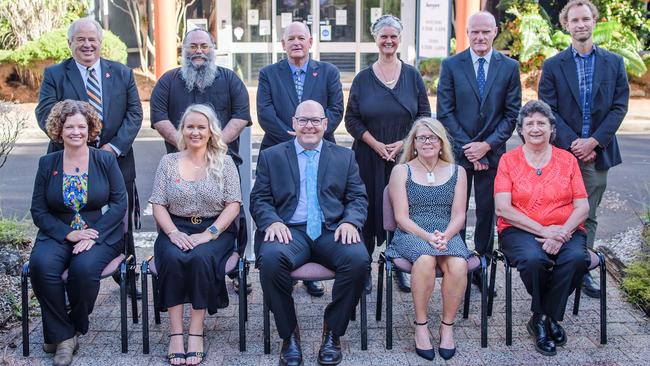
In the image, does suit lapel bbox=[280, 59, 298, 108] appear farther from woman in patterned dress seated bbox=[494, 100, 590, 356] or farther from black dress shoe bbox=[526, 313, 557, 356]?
black dress shoe bbox=[526, 313, 557, 356]

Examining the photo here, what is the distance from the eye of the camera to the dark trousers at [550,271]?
477cm

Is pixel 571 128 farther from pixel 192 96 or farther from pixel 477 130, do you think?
pixel 192 96

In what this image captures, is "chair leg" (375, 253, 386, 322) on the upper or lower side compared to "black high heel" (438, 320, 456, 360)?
upper

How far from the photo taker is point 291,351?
15.2ft

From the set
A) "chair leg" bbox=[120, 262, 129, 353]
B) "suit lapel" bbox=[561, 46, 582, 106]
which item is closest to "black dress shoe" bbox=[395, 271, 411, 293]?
"suit lapel" bbox=[561, 46, 582, 106]

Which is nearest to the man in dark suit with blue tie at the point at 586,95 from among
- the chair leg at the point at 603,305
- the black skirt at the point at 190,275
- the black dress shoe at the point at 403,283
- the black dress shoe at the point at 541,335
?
the chair leg at the point at 603,305

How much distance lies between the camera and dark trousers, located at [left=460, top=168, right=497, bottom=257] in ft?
18.8

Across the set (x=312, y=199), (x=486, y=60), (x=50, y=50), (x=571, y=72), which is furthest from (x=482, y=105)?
(x=50, y=50)

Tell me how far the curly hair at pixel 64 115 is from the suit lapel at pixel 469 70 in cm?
267

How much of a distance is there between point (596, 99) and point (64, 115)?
3.77 meters

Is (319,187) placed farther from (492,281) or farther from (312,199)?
(492,281)

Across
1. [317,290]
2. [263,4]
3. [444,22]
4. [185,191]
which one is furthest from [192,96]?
[263,4]

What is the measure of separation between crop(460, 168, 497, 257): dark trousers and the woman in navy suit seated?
2.59m

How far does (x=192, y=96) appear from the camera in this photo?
5.70 meters
